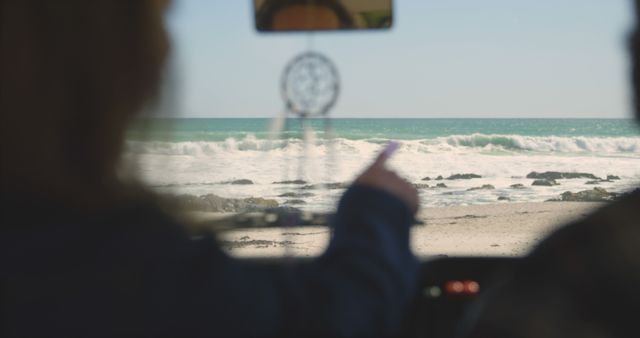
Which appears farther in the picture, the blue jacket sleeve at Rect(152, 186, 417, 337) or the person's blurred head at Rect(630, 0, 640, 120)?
the person's blurred head at Rect(630, 0, 640, 120)

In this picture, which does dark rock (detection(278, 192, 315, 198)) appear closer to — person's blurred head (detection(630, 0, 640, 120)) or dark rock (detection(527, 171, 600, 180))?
person's blurred head (detection(630, 0, 640, 120))

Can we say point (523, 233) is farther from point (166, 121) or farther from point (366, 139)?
point (166, 121)

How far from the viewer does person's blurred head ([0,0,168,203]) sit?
1090 mm

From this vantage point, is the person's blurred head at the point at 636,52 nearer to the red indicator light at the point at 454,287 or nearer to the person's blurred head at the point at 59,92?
the person's blurred head at the point at 59,92

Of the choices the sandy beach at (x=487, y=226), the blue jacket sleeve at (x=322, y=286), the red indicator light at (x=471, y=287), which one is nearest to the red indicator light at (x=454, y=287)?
the red indicator light at (x=471, y=287)

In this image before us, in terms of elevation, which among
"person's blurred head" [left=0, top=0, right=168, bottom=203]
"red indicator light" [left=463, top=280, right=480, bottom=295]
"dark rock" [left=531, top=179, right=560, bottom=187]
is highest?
"person's blurred head" [left=0, top=0, right=168, bottom=203]

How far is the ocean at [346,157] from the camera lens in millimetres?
1323

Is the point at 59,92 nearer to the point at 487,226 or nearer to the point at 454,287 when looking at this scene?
the point at 454,287

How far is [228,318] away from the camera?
1.09 m

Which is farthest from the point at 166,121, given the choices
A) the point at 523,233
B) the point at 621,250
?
the point at 523,233

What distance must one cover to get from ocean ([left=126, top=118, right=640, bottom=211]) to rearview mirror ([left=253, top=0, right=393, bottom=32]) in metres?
0.29

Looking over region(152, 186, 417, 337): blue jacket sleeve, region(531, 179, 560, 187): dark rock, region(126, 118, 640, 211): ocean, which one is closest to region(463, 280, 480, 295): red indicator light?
region(126, 118, 640, 211): ocean

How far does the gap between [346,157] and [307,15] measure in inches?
67.8

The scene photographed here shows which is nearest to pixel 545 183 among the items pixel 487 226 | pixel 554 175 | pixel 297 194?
pixel 554 175
